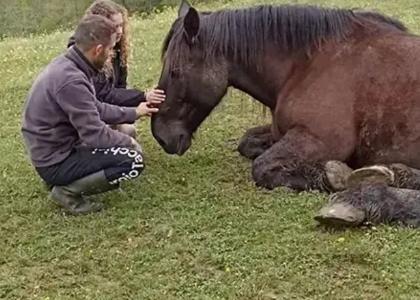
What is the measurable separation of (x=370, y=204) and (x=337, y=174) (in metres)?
0.56

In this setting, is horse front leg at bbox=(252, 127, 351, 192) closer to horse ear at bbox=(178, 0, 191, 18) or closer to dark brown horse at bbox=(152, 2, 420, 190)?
dark brown horse at bbox=(152, 2, 420, 190)

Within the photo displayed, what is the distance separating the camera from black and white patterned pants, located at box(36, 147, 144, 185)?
17.1 feet

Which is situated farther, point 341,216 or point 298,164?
point 298,164

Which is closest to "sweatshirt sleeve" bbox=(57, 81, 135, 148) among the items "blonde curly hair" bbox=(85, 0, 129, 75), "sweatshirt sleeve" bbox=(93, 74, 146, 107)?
"blonde curly hair" bbox=(85, 0, 129, 75)

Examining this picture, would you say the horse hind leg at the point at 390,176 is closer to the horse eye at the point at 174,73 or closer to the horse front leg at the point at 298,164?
the horse front leg at the point at 298,164

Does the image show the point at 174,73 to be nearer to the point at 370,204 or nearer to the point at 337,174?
the point at 337,174

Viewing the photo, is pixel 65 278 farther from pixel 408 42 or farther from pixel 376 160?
pixel 408 42

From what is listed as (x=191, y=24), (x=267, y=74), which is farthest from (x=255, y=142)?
(x=191, y=24)

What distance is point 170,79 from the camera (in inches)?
223

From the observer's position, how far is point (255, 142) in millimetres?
6266

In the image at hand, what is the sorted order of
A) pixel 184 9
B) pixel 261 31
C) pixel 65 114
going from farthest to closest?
pixel 184 9
pixel 261 31
pixel 65 114

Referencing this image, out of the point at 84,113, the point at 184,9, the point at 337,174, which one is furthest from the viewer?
the point at 184,9

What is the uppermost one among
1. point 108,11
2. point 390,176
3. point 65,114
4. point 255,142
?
point 108,11

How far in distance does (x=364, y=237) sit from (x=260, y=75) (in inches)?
67.0
